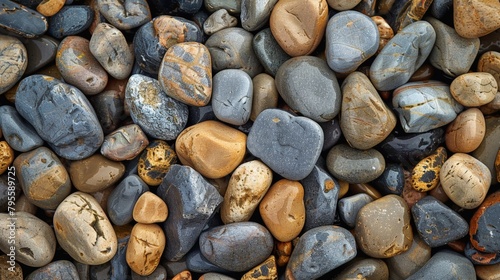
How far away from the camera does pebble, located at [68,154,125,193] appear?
216 centimetres

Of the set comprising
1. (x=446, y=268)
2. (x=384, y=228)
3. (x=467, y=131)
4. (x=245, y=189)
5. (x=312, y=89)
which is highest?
(x=312, y=89)

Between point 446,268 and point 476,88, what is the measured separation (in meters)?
0.78

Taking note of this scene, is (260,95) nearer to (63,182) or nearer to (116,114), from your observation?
(116,114)

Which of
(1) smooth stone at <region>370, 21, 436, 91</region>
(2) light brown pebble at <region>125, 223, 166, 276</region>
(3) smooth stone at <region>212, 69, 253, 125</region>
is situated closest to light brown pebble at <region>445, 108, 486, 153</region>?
(1) smooth stone at <region>370, 21, 436, 91</region>

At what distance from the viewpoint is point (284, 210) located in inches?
82.3

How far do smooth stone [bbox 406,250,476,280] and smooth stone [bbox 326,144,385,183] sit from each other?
447 mm

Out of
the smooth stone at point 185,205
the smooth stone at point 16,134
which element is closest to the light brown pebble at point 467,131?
the smooth stone at point 185,205

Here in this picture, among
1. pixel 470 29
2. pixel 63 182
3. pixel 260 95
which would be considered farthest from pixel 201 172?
pixel 470 29

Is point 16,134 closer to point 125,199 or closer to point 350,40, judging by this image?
point 125,199

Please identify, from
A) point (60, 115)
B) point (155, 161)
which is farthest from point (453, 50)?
point (60, 115)

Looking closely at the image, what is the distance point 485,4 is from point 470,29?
0.37 ft

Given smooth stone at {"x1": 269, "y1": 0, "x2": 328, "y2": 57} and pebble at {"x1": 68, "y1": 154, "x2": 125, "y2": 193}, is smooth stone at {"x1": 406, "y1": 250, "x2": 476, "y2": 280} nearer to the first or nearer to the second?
smooth stone at {"x1": 269, "y1": 0, "x2": 328, "y2": 57}

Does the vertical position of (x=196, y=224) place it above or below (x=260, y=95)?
below

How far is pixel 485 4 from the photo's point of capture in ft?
6.54
